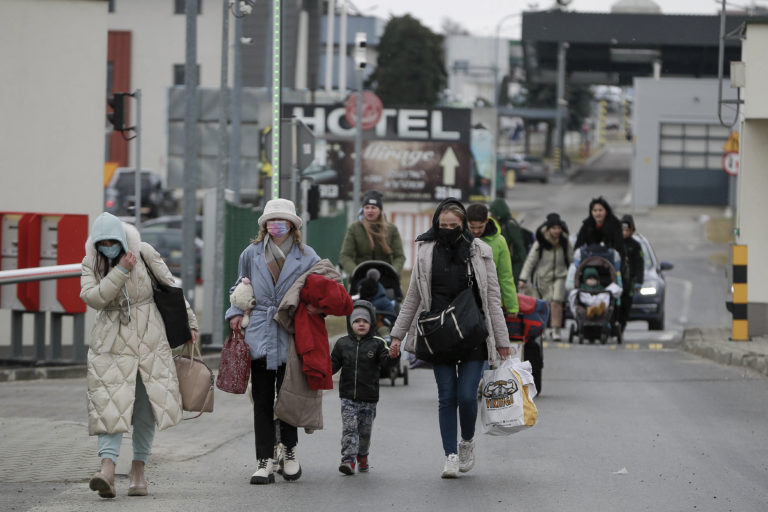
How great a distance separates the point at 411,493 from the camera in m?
8.52

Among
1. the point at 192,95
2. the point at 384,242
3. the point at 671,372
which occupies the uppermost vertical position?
the point at 192,95

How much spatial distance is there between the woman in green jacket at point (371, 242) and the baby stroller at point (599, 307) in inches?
176

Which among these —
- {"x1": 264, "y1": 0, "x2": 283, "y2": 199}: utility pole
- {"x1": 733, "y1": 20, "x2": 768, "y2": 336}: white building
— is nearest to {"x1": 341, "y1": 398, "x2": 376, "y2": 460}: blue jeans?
{"x1": 264, "y1": 0, "x2": 283, "y2": 199}: utility pole

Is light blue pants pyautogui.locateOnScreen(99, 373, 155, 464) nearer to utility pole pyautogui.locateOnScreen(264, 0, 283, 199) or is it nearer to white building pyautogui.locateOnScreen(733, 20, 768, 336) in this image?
utility pole pyautogui.locateOnScreen(264, 0, 283, 199)

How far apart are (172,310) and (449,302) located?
1.72 m

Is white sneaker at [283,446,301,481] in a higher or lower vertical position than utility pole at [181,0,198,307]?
lower

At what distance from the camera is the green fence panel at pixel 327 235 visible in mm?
26422

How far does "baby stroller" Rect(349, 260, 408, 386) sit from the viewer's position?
13.2 metres

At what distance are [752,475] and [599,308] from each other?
32.7 ft

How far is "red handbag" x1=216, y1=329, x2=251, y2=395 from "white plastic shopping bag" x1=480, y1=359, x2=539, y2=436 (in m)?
1.55

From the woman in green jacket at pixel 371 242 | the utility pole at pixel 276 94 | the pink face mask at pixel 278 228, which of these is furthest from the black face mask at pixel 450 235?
the utility pole at pixel 276 94

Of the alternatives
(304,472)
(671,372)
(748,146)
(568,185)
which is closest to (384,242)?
(671,372)

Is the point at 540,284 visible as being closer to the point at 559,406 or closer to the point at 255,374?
the point at 559,406

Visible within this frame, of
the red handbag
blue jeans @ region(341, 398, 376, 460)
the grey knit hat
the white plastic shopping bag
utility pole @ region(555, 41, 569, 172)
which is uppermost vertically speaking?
utility pole @ region(555, 41, 569, 172)
